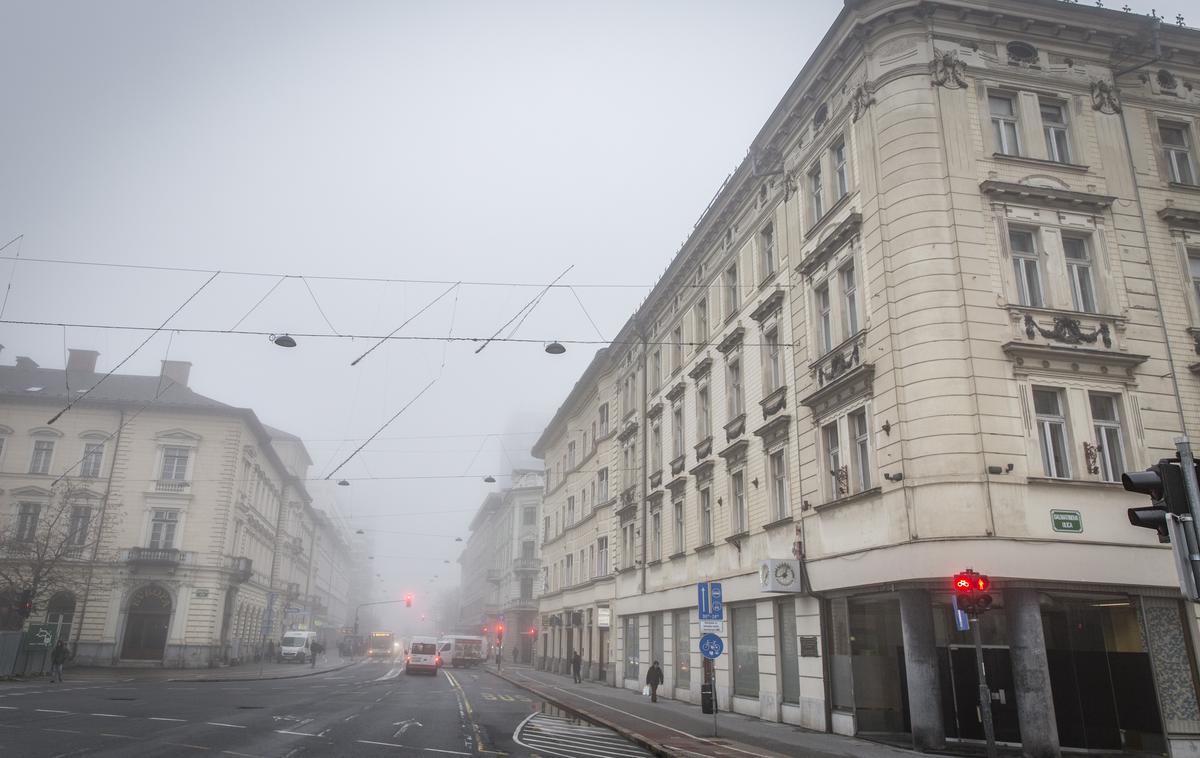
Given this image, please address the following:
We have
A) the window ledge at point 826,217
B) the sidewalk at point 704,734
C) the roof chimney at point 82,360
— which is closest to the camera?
the sidewalk at point 704,734

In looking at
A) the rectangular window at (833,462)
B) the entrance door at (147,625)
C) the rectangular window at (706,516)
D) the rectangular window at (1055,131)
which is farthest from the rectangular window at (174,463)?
the rectangular window at (1055,131)

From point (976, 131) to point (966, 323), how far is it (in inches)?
207

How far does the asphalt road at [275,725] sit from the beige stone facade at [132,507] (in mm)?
20032

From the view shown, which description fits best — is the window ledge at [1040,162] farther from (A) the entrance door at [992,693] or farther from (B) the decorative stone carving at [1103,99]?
(A) the entrance door at [992,693]

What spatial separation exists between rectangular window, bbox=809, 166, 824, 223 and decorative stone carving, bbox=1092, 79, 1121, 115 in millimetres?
6905

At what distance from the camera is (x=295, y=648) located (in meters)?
69.2

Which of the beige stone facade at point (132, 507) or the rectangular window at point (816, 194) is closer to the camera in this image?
the rectangular window at point (816, 194)

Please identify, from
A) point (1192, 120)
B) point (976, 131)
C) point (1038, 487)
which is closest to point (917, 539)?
point (1038, 487)

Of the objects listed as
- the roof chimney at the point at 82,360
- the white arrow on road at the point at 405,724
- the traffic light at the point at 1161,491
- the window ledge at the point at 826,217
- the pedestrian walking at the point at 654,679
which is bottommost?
the white arrow on road at the point at 405,724

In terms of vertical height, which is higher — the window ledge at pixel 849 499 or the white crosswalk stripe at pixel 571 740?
the window ledge at pixel 849 499

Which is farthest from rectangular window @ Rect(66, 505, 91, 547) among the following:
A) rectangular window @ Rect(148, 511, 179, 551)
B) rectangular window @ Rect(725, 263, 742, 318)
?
rectangular window @ Rect(725, 263, 742, 318)

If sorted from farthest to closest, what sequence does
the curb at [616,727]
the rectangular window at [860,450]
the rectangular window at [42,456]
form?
the rectangular window at [42,456]
the rectangular window at [860,450]
the curb at [616,727]

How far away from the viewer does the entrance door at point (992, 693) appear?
53.4 ft

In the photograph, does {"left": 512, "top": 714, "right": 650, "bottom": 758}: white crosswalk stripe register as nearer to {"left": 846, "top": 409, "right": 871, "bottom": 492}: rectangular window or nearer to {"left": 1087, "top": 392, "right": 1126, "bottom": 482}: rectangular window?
{"left": 846, "top": 409, "right": 871, "bottom": 492}: rectangular window
